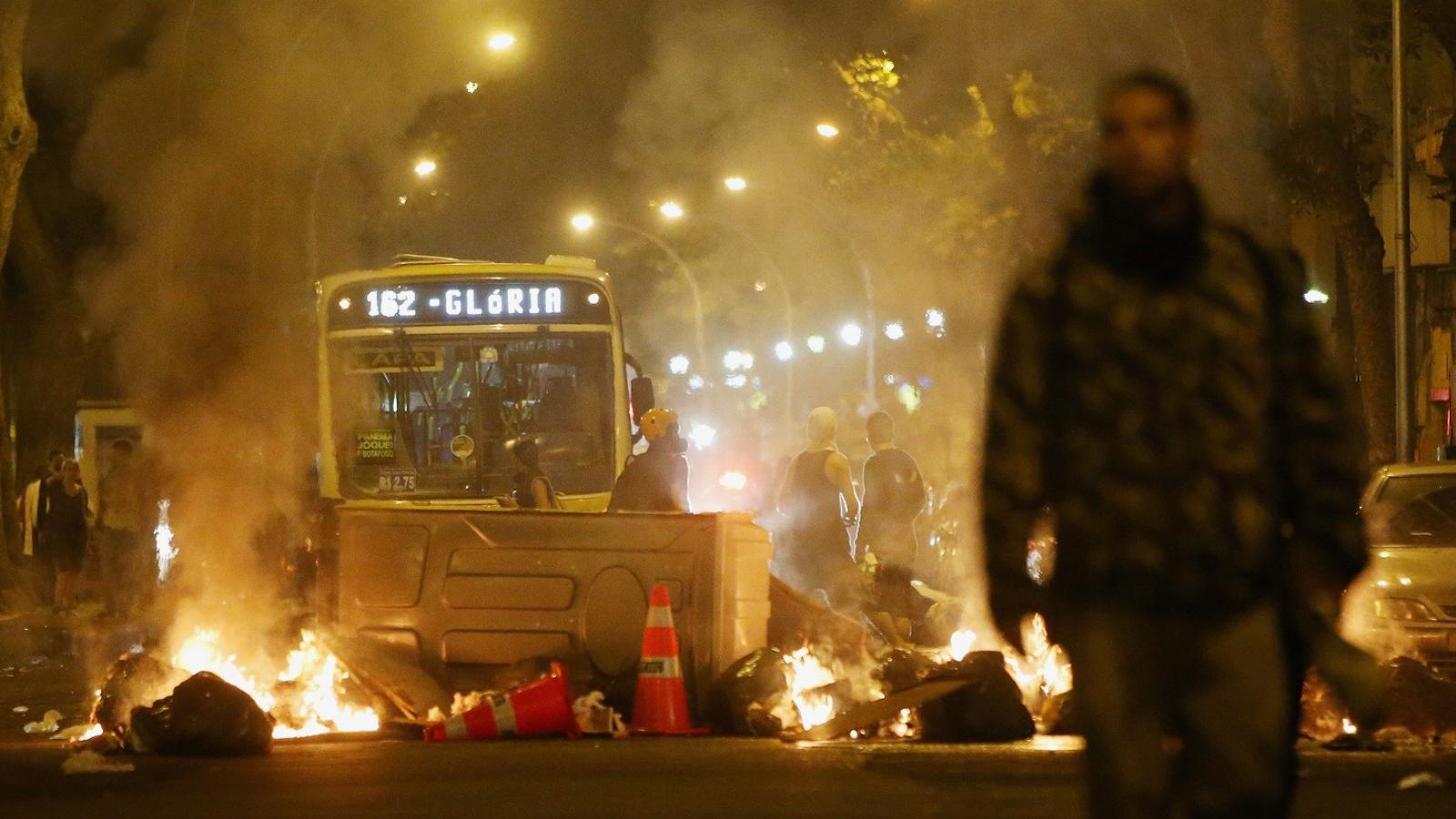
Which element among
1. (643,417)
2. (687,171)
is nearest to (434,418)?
(643,417)

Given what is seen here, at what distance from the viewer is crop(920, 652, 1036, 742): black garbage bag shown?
336 inches

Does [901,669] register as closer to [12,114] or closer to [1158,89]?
[1158,89]

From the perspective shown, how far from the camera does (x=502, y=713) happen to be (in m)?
8.82

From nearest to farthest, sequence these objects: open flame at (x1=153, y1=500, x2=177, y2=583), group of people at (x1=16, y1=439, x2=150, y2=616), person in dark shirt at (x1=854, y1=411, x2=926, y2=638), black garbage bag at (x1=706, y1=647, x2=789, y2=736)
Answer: black garbage bag at (x1=706, y1=647, x2=789, y2=736), person in dark shirt at (x1=854, y1=411, x2=926, y2=638), open flame at (x1=153, y1=500, x2=177, y2=583), group of people at (x1=16, y1=439, x2=150, y2=616)

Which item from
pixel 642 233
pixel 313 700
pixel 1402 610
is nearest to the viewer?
pixel 313 700

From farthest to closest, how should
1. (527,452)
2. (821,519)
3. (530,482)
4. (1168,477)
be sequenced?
(527,452) → (530,482) → (821,519) → (1168,477)

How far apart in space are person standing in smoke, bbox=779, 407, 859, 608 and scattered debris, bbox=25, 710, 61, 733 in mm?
4064

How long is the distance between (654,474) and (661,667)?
2.06m

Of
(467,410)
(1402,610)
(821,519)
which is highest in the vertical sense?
(467,410)

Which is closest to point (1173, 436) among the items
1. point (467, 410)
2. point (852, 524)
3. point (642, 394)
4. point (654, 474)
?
point (654, 474)

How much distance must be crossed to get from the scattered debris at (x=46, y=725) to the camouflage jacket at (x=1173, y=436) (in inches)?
290

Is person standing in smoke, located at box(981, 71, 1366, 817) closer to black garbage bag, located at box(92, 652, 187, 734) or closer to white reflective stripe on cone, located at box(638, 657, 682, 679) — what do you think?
white reflective stripe on cone, located at box(638, 657, 682, 679)

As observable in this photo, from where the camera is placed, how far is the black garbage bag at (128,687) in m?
8.70

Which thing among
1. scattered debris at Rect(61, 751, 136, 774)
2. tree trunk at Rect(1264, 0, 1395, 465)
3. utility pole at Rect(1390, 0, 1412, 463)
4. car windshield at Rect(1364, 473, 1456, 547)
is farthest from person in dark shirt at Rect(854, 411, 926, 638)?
utility pole at Rect(1390, 0, 1412, 463)
